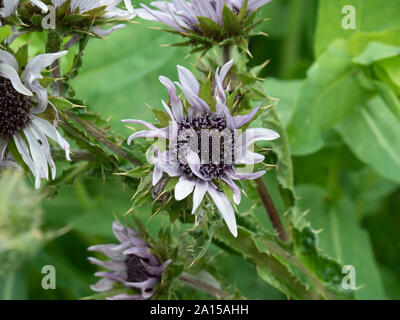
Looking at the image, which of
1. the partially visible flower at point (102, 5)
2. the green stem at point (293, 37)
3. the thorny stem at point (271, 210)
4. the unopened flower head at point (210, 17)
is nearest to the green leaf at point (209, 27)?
the unopened flower head at point (210, 17)

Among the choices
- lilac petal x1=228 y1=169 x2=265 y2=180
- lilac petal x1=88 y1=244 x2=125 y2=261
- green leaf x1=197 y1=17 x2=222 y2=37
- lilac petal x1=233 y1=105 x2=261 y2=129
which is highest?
green leaf x1=197 y1=17 x2=222 y2=37

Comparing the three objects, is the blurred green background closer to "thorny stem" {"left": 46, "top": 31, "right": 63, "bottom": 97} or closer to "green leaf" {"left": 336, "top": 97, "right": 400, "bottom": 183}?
"green leaf" {"left": 336, "top": 97, "right": 400, "bottom": 183}

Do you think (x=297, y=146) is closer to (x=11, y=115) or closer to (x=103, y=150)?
(x=103, y=150)

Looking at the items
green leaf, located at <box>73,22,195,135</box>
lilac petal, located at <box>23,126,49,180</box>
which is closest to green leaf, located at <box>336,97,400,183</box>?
green leaf, located at <box>73,22,195,135</box>

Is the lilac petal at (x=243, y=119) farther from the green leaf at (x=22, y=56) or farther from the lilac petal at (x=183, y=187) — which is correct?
the green leaf at (x=22, y=56)
